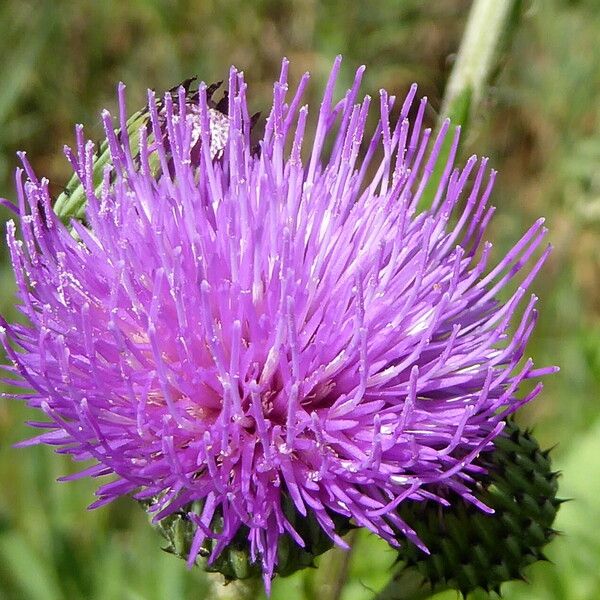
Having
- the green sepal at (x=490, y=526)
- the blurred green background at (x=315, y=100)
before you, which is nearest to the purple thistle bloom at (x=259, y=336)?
the green sepal at (x=490, y=526)

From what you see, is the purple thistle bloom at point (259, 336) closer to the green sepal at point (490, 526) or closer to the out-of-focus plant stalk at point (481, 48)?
the green sepal at point (490, 526)

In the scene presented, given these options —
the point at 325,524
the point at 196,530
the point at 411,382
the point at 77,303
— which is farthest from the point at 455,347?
the point at 77,303

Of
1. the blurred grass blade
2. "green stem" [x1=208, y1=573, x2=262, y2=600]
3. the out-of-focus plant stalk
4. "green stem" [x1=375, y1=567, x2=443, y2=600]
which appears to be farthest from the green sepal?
the blurred grass blade

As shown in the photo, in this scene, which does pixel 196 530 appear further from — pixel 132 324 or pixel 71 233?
pixel 71 233

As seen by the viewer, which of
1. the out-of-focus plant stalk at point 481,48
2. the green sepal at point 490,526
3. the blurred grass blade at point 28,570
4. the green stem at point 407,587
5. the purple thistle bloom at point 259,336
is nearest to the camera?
the purple thistle bloom at point 259,336

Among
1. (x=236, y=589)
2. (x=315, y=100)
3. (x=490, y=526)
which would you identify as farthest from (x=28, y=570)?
(x=315, y=100)

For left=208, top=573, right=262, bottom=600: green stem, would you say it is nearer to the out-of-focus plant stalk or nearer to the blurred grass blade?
the blurred grass blade
